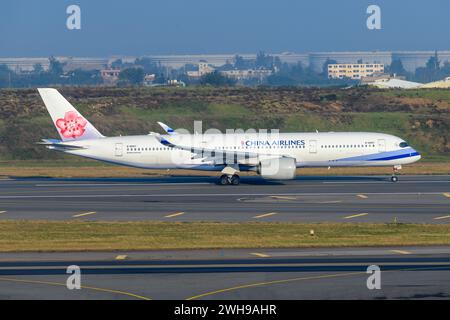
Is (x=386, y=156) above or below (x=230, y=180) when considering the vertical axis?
above

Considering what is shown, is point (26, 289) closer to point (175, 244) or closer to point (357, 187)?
point (175, 244)

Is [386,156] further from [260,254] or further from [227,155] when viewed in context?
[260,254]

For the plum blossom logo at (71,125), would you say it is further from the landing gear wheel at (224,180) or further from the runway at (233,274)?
the runway at (233,274)

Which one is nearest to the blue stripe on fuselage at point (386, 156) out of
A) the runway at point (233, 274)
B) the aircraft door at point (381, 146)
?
the aircraft door at point (381, 146)

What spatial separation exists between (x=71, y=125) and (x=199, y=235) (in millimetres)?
27663

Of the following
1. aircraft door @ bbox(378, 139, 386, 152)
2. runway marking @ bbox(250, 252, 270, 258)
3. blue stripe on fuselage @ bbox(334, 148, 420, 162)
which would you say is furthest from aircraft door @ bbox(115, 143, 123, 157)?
runway marking @ bbox(250, 252, 270, 258)

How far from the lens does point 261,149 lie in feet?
207

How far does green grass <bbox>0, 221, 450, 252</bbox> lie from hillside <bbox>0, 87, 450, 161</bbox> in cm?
5012

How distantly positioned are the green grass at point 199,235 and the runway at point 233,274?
1542 millimetres

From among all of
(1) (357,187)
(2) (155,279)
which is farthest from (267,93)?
(2) (155,279)

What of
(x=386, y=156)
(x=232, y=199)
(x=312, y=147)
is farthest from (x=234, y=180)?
(x=386, y=156)

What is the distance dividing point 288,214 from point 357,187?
566 inches

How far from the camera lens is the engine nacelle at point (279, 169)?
199 ft

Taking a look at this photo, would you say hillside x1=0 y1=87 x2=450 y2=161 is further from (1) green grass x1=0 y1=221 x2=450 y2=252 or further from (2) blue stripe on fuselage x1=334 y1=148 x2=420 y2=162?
(1) green grass x1=0 y1=221 x2=450 y2=252
